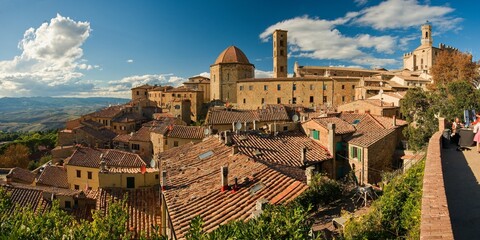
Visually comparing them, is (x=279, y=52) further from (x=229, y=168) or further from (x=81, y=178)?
(x=229, y=168)

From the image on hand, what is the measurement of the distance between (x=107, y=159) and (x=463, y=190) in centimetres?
2776

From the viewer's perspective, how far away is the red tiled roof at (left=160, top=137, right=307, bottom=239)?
10.0m

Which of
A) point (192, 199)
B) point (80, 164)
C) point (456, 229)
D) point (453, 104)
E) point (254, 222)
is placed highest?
point (453, 104)

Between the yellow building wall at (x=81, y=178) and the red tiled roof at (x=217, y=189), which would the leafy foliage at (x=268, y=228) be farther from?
the yellow building wall at (x=81, y=178)

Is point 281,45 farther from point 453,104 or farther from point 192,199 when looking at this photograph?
point 192,199

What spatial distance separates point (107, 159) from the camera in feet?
96.0

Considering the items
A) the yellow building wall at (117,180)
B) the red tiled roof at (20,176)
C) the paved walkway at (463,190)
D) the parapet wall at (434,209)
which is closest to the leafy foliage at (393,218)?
the parapet wall at (434,209)

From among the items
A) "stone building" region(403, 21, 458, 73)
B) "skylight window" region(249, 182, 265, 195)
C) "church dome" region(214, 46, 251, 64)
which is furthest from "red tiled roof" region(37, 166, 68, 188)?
"stone building" region(403, 21, 458, 73)

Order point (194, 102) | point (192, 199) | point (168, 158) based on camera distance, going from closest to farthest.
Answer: point (192, 199), point (168, 158), point (194, 102)

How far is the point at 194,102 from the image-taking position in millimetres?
61844

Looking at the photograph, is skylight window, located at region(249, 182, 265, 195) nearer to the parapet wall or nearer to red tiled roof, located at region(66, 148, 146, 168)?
the parapet wall

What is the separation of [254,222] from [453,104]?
22.2 metres

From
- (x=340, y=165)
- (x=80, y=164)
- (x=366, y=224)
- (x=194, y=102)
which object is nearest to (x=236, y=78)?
(x=194, y=102)

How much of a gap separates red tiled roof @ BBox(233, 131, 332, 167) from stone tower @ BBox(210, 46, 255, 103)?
4204 cm
